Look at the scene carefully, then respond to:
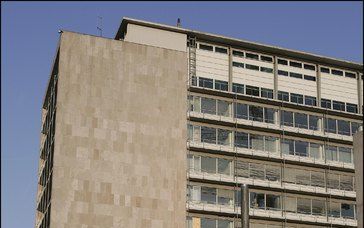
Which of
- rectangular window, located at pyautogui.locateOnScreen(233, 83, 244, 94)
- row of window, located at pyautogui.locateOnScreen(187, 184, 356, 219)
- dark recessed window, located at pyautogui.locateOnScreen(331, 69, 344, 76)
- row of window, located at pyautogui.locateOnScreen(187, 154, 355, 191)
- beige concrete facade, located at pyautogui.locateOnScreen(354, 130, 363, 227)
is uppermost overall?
dark recessed window, located at pyautogui.locateOnScreen(331, 69, 344, 76)

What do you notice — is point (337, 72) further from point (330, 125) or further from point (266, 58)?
point (266, 58)

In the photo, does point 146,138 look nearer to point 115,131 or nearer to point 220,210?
point 115,131

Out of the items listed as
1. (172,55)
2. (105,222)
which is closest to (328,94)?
(172,55)

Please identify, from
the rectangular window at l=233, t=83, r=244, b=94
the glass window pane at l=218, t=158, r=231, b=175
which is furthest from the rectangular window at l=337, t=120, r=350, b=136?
the glass window pane at l=218, t=158, r=231, b=175

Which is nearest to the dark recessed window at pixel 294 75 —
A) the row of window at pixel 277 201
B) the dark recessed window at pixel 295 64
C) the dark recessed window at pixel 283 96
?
the dark recessed window at pixel 295 64

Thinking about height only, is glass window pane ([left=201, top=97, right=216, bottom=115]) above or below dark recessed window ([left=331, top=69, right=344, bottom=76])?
below

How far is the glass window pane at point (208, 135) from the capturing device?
77625 millimetres

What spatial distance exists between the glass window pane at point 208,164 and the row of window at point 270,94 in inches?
321

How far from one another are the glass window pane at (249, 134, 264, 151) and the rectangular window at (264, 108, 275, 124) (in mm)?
2358

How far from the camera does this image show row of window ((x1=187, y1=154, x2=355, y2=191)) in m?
76.8

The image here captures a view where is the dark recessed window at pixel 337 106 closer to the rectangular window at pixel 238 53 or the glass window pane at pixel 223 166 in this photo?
the rectangular window at pixel 238 53

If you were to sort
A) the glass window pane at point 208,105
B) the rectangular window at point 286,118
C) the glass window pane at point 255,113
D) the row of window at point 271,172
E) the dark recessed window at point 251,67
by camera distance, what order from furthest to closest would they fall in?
the rectangular window at point 286,118
the dark recessed window at point 251,67
the glass window pane at point 255,113
the glass window pane at point 208,105
the row of window at point 271,172

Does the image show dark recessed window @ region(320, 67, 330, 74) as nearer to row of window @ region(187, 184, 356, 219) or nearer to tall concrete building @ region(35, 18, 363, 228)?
tall concrete building @ region(35, 18, 363, 228)

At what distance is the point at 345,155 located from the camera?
84250mm
